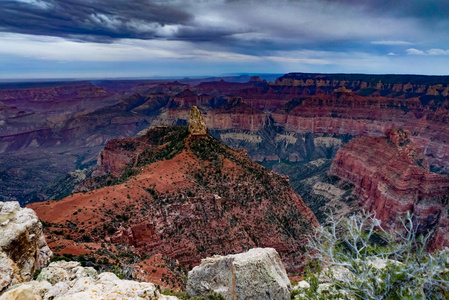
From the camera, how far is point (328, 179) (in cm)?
10831

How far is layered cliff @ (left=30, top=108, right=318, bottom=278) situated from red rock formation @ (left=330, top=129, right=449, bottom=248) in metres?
24.1

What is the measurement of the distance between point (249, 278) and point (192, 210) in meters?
23.8

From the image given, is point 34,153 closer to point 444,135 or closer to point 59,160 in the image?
point 59,160

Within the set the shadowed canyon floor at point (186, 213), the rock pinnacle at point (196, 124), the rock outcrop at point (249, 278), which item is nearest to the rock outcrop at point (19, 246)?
A: the shadowed canyon floor at point (186, 213)

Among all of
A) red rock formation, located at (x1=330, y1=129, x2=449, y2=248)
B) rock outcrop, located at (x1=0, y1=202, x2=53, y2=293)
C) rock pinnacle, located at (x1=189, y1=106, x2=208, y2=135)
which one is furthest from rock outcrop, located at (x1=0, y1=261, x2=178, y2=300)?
red rock formation, located at (x1=330, y1=129, x2=449, y2=248)

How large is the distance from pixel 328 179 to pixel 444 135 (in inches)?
3062

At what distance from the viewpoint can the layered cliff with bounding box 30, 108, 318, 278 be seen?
121 feet

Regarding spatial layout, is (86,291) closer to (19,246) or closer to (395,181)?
(19,246)

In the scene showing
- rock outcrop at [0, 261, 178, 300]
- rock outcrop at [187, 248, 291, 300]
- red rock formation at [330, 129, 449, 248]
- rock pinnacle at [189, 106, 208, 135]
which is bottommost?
red rock formation at [330, 129, 449, 248]

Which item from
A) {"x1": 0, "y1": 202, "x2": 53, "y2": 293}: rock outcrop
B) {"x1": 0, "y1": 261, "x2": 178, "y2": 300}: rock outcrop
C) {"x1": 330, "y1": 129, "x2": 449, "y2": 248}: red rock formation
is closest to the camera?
{"x1": 0, "y1": 261, "x2": 178, "y2": 300}: rock outcrop

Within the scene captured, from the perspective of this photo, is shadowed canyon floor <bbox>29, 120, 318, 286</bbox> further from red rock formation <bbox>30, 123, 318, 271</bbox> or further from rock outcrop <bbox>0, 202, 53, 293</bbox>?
rock outcrop <bbox>0, 202, 53, 293</bbox>

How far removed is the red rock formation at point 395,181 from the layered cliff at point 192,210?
79.2 feet

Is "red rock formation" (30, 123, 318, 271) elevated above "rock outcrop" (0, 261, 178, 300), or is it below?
below

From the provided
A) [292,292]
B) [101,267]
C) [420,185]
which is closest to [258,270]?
[292,292]
